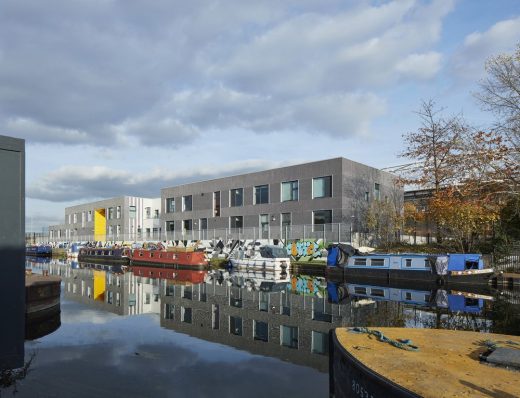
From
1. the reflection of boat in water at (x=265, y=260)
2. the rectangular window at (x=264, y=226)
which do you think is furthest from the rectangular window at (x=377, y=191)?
the reflection of boat in water at (x=265, y=260)

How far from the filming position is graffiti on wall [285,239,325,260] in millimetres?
39531

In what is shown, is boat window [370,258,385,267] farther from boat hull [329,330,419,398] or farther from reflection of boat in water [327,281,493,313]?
boat hull [329,330,419,398]

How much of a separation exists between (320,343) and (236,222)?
3919 cm

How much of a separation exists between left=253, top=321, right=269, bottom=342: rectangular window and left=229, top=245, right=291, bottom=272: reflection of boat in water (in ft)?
70.6

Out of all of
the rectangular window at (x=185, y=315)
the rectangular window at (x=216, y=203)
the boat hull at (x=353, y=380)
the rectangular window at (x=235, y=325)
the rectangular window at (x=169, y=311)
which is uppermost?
the rectangular window at (x=216, y=203)

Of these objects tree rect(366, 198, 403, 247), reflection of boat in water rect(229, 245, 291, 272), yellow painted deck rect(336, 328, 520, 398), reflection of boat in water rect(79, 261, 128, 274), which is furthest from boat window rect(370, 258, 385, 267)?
reflection of boat in water rect(79, 261, 128, 274)

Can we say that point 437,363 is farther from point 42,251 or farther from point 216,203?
point 42,251

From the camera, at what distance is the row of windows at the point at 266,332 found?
11947 mm

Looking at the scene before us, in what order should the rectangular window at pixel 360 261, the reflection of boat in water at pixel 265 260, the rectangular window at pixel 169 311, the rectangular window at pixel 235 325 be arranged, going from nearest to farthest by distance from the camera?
the rectangular window at pixel 235 325 < the rectangular window at pixel 169 311 < the rectangular window at pixel 360 261 < the reflection of boat in water at pixel 265 260

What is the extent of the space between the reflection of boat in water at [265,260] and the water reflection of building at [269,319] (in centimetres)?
1278

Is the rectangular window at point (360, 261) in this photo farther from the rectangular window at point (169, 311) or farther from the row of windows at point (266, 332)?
the row of windows at point (266, 332)

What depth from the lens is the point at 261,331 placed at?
13.9 metres

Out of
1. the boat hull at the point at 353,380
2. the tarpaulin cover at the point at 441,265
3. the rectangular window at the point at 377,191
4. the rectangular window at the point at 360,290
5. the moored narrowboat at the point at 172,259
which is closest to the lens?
the boat hull at the point at 353,380

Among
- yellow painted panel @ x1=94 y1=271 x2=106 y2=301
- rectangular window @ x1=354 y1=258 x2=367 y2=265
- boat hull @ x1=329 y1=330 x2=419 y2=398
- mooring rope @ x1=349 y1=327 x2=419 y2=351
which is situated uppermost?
mooring rope @ x1=349 y1=327 x2=419 y2=351
